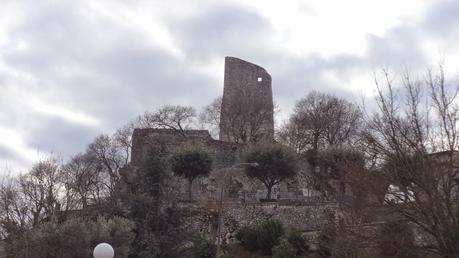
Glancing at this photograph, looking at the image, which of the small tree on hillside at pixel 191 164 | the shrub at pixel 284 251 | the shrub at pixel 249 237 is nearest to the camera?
the shrub at pixel 284 251

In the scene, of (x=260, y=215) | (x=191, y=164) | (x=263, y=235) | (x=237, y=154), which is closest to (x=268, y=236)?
(x=263, y=235)

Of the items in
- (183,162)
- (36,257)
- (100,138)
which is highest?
(100,138)

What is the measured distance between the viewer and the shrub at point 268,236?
3134cm

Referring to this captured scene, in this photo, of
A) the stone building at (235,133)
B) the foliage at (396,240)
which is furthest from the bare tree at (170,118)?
the foliage at (396,240)

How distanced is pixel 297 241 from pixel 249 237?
2.48m

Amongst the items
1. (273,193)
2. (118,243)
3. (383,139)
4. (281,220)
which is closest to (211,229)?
A: (281,220)

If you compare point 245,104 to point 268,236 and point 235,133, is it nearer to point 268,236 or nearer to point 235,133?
point 235,133

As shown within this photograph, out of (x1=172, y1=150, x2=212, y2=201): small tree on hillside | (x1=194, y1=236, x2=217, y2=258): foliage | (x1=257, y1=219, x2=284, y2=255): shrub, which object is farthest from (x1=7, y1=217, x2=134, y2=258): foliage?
(x1=172, y1=150, x2=212, y2=201): small tree on hillside

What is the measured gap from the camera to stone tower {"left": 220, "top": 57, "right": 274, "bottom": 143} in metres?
52.1

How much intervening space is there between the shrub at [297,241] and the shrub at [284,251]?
4.63ft

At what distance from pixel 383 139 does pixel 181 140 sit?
3175 centimetres

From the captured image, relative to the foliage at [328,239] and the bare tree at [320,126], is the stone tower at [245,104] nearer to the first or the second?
the bare tree at [320,126]

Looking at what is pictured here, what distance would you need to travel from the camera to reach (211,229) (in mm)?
34406

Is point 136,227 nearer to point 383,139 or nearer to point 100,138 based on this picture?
point 383,139
